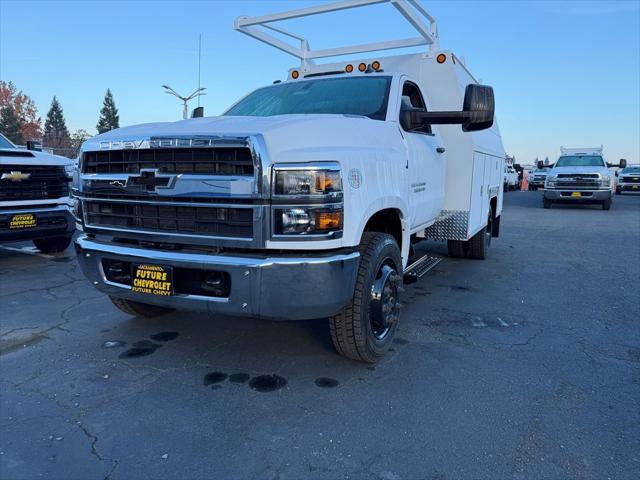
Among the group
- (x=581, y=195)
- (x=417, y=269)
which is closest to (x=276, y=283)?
(x=417, y=269)

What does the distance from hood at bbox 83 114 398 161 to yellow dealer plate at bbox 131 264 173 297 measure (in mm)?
815

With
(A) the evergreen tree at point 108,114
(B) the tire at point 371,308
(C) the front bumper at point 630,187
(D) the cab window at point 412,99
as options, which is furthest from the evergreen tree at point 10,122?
(B) the tire at point 371,308

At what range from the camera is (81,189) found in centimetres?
345

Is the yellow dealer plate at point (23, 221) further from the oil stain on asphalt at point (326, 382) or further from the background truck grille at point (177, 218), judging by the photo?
the oil stain on asphalt at point (326, 382)

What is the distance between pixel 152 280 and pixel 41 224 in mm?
4319

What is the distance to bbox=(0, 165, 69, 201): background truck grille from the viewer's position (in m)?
6.14

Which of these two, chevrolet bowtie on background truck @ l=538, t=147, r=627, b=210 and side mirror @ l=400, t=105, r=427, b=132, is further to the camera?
chevrolet bowtie on background truck @ l=538, t=147, r=627, b=210

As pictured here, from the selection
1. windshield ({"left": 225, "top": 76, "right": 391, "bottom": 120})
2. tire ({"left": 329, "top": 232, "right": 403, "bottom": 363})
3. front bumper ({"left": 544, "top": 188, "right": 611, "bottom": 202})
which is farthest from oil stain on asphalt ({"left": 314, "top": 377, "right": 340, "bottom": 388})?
front bumper ({"left": 544, "top": 188, "right": 611, "bottom": 202})

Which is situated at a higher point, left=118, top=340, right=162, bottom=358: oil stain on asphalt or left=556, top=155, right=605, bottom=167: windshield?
left=556, top=155, right=605, bottom=167: windshield

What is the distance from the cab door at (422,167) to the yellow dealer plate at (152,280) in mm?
1963

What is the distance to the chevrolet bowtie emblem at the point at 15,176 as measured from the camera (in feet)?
20.0

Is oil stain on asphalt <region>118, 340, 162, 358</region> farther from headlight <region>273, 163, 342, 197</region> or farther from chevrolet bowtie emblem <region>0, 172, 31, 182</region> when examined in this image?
chevrolet bowtie emblem <region>0, 172, 31, 182</region>

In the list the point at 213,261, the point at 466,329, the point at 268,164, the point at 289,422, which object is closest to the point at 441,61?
the point at 466,329

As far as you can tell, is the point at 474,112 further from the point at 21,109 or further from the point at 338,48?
the point at 21,109
